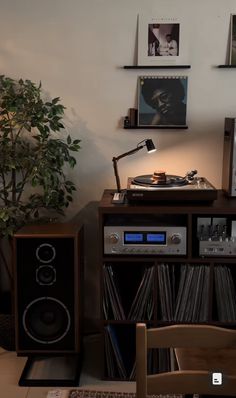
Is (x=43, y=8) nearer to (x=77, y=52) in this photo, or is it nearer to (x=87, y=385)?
(x=77, y=52)

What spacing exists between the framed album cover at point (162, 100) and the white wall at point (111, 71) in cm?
4

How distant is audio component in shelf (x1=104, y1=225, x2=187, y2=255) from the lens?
6.87ft

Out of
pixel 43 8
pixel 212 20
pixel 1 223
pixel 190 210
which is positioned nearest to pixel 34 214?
pixel 1 223

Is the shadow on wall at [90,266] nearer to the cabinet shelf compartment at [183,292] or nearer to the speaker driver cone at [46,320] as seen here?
the speaker driver cone at [46,320]

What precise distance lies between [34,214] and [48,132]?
453 millimetres

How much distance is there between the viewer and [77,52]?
247cm

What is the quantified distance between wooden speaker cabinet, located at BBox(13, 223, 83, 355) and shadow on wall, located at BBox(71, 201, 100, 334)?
372 mm

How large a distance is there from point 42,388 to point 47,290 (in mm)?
454

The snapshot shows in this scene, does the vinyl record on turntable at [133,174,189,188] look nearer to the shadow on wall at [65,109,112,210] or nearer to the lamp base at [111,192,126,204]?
the lamp base at [111,192,126,204]

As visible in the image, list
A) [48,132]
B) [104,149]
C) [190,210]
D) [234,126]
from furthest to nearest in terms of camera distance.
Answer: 1. [104,149]
2. [48,132]
3. [234,126]
4. [190,210]

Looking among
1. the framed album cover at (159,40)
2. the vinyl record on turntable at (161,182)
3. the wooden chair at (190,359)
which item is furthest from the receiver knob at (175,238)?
the framed album cover at (159,40)

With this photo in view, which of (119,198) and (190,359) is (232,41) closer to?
(119,198)

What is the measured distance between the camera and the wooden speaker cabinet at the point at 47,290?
84.8 inches

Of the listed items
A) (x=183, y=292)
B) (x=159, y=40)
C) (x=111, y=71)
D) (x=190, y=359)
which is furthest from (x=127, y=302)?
(x=159, y=40)
